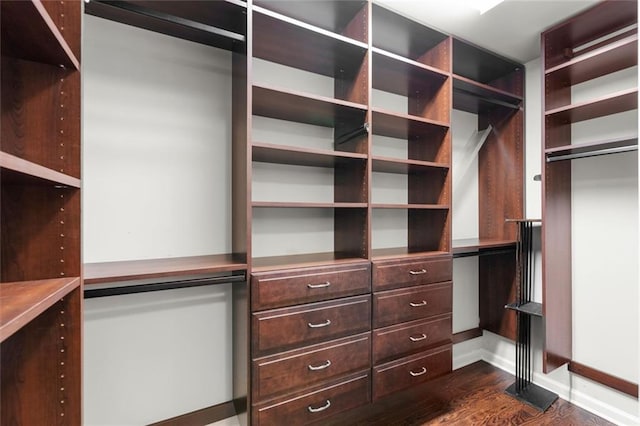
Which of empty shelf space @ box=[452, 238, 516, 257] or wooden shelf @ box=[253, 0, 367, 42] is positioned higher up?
wooden shelf @ box=[253, 0, 367, 42]

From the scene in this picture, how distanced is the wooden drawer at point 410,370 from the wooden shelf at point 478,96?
179cm

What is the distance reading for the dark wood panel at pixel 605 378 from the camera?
1.91 meters

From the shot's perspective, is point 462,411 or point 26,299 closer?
point 26,299

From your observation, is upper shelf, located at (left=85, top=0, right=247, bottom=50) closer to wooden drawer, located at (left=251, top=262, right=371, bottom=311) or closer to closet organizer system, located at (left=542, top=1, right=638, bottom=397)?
wooden drawer, located at (left=251, top=262, right=371, bottom=311)

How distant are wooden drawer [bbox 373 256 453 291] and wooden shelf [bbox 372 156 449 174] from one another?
592 mm

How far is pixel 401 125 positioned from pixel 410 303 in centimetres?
114

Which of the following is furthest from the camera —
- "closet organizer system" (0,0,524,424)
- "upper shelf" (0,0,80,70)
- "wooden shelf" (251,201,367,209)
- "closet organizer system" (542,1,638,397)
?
"closet organizer system" (542,1,638,397)

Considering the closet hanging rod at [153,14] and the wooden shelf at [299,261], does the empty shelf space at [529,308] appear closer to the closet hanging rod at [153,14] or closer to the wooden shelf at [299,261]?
the wooden shelf at [299,261]

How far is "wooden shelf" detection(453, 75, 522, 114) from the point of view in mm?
2264

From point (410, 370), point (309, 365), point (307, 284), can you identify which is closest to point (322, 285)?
point (307, 284)

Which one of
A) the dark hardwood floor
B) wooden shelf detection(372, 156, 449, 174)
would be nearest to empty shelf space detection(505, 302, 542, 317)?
the dark hardwood floor

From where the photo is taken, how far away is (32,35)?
2.88 ft

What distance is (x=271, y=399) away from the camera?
150 cm

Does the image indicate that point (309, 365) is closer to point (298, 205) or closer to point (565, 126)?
point (298, 205)
